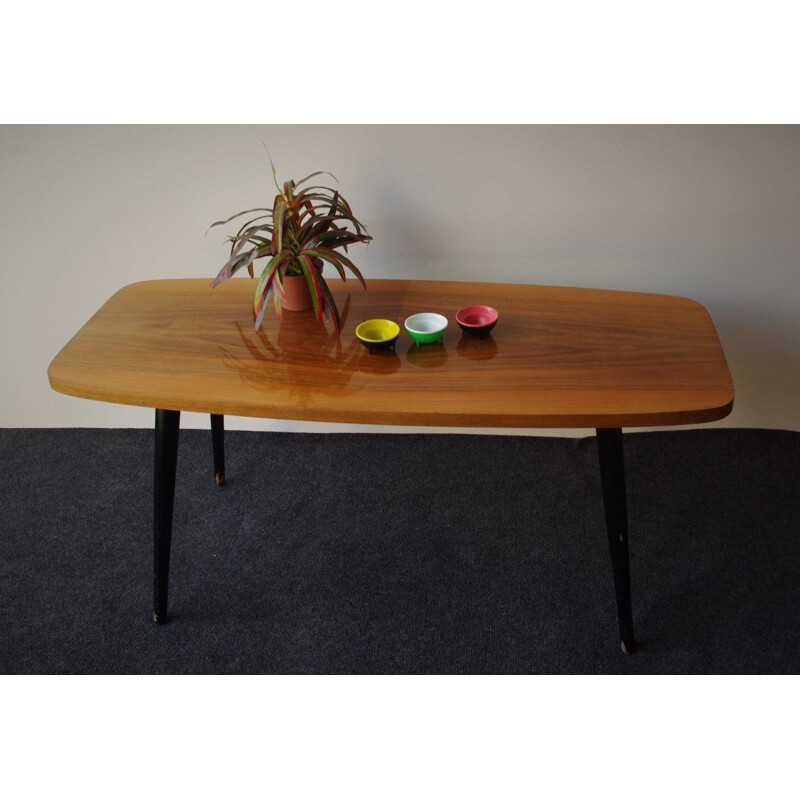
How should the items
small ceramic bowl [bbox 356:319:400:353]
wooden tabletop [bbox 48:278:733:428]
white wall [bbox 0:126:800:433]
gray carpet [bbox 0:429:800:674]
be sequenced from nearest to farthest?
wooden tabletop [bbox 48:278:733:428]
small ceramic bowl [bbox 356:319:400:353]
gray carpet [bbox 0:429:800:674]
white wall [bbox 0:126:800:433]

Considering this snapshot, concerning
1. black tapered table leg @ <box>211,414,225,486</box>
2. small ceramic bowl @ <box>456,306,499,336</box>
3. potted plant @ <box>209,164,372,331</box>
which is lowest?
black tapered table leg @ <box>211,414,225,486</box>

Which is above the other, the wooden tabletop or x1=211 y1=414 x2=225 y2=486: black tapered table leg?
the wooden tabletop

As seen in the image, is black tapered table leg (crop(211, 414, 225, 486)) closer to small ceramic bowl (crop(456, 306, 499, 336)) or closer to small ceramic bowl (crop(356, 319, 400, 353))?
small ceramic bowl (crop(356, 319, 400, 353))

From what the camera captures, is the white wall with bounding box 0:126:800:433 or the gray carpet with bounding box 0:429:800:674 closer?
the gray carpet with bounding box 0:429:800:674

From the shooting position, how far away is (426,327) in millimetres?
1817

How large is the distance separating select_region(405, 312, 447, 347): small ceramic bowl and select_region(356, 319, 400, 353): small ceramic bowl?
34 millimetres

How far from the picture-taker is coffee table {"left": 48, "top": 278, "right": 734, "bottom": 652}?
1564mm

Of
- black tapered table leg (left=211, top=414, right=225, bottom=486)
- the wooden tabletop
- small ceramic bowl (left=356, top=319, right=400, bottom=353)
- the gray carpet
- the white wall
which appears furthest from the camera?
black tapered table leg (left=211, top=414, right=225, bottom=486)

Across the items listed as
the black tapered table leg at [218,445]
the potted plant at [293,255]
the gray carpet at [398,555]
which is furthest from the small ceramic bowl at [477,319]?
the black tapered table leg at [218,445]

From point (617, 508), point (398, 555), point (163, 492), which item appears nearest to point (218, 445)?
point (163, 492)

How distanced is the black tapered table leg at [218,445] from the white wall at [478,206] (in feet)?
1.49

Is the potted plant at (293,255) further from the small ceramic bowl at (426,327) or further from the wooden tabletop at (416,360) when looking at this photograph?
the small ceramic bowl at (426,327)

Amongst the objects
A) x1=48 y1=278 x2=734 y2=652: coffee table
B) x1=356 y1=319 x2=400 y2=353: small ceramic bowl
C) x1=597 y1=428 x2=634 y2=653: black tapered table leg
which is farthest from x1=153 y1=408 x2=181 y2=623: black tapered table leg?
x1=597 y1=428 x2=634 y2=653: black tapered table leg

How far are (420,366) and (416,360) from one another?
29 mm
